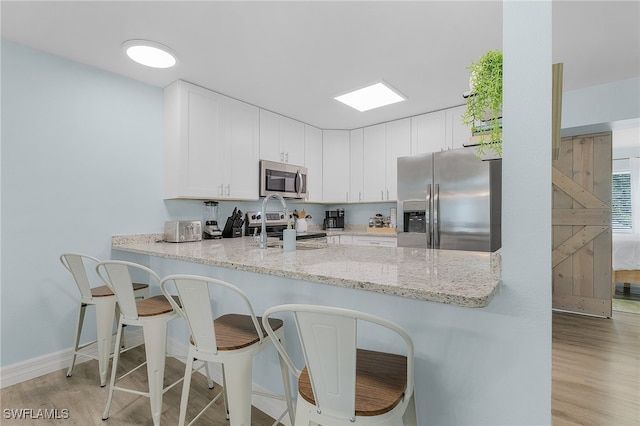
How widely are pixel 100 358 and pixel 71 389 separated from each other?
26 cm

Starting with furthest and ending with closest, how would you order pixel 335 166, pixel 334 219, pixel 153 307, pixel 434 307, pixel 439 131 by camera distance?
pixel 334 219, pixel 335 166, pixel 439 131, pixel 153 307, pixel 434 307

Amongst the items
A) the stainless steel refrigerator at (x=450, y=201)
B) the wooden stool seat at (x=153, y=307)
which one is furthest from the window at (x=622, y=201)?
the wooden stool seat at (x=153, y=307)

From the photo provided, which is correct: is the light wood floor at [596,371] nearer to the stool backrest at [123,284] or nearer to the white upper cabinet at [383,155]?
the white upper cabinet at [383,155]

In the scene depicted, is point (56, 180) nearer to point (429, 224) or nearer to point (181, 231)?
point (181, 231)

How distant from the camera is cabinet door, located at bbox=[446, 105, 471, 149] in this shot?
3.40 m

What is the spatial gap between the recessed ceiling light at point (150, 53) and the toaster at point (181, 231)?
1323mm

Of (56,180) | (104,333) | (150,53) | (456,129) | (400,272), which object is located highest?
(150,53)

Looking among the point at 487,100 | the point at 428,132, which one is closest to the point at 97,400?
the point at 487,100

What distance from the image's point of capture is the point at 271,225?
12.9 feet

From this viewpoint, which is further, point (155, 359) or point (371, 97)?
point (371, 97)

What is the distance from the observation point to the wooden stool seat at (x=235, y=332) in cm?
131

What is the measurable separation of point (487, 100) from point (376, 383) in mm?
1131

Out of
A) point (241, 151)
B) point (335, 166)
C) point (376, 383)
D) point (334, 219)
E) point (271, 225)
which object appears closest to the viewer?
point (376, 383)

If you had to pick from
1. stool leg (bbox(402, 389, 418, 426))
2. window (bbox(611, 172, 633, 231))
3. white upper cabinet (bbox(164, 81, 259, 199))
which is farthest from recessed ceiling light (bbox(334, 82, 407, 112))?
window (bbox(611, 172, 633, 231))
